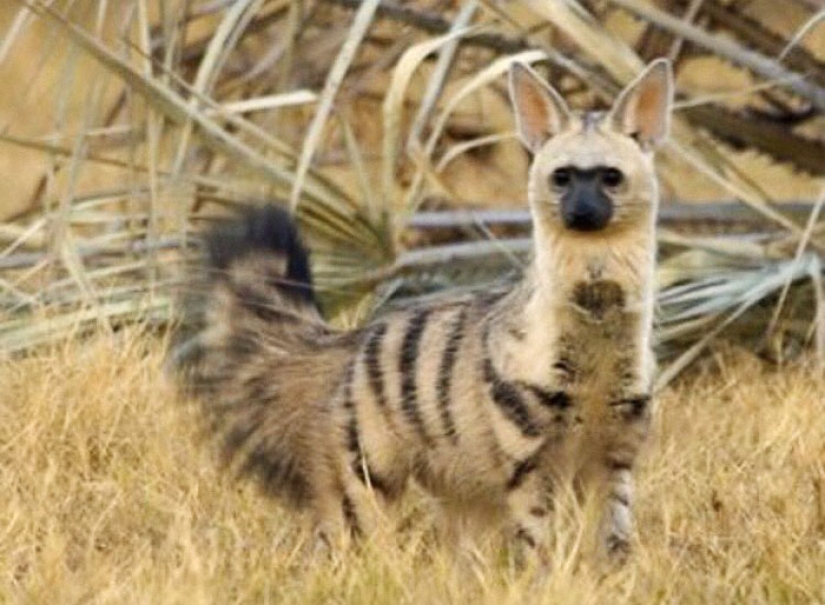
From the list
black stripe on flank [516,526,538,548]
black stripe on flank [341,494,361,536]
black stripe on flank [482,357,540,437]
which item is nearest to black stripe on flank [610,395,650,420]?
black stripe on flank [482,357,540,437]

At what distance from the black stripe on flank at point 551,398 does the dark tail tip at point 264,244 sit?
64 centimetres

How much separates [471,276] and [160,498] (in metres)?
1.76

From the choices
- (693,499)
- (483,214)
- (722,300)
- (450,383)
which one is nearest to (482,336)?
(450,383)

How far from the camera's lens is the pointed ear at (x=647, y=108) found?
480 cm

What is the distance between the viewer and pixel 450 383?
4738 mm

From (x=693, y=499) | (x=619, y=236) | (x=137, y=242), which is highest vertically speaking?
(x=619, y=236)

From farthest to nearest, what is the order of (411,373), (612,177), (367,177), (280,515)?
(367,177) → (280,515) → (411,373) → (612,177)

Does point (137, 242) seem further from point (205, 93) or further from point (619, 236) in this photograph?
point (619, 236)

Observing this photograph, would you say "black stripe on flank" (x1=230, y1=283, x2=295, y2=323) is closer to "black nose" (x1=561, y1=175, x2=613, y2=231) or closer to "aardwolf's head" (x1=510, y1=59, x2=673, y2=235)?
"aardwolf's head" (x1=510, y1=59, x2=673, y2=235)

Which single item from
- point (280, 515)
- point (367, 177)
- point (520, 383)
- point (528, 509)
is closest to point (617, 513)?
point (528, 509)

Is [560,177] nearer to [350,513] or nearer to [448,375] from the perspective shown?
[448,375]

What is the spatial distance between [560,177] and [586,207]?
4.6 inches

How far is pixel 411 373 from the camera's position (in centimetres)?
480

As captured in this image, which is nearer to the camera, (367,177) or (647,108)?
(647,108)
